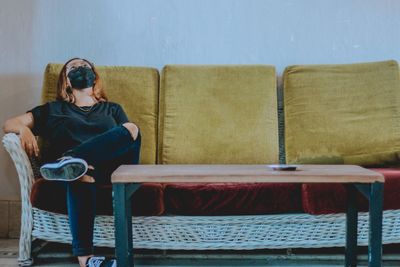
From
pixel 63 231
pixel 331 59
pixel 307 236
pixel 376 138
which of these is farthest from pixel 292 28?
pixel 63 231

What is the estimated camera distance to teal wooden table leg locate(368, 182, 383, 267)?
1.57 metres

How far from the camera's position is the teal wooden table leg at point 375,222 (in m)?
1.57

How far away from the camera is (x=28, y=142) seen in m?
2.00

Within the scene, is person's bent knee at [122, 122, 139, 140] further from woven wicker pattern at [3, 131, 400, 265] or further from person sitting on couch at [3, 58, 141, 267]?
→ woven wicker pattern at [3, 131, 400, 265]

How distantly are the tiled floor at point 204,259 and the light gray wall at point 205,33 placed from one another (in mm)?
927

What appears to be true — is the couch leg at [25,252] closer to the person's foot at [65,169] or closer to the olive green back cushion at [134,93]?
the person's foot at [65,169]

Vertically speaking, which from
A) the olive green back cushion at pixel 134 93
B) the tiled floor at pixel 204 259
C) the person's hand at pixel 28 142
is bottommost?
the tiled floor at pixel 204 259

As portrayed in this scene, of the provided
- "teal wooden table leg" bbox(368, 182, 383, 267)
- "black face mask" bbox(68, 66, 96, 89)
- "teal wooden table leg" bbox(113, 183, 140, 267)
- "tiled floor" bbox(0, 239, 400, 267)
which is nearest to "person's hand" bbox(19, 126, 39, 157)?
"black face mask" bbox(68, 66, 96, 89)

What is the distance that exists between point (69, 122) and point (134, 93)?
0.45 m

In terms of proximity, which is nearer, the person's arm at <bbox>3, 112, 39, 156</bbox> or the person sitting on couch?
the person sitting on couch

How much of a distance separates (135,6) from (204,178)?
1493mm

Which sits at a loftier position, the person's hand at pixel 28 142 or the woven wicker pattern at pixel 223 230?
the person's hand at pixel 28 142

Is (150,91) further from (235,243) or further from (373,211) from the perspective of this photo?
(373,211)

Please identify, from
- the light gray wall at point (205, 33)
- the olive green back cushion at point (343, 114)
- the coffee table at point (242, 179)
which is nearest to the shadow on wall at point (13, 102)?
the light gray wall at point (205, 33)
